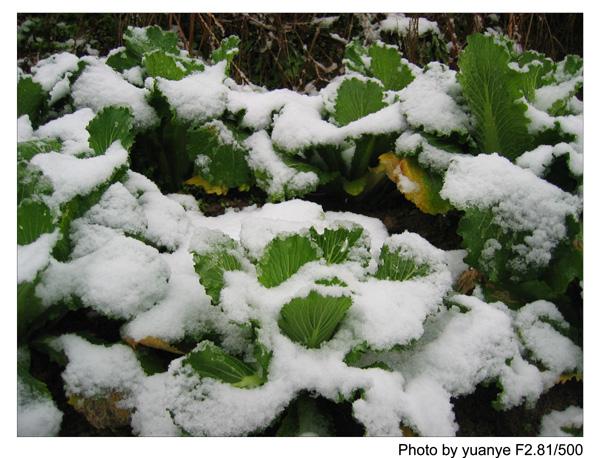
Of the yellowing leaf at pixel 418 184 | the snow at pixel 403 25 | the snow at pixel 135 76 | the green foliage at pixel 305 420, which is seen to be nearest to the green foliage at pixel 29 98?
the snow at pixel 135 76

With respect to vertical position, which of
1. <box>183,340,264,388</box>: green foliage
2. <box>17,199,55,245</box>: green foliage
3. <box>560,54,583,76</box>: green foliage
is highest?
<box>560,54,583,76</box>: green foliage

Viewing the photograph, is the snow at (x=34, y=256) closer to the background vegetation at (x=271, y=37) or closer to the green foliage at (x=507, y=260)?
the green foliage at (x=507, y=260)

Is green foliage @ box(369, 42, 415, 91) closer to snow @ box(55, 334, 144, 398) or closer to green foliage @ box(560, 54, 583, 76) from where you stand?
green foliage @ box(560, 54, 583, 76)

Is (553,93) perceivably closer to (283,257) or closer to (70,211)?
(283,257)

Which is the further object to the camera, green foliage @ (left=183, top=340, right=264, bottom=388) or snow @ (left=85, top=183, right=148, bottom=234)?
snow @ (left=85, top=183, right=148, bottom=234)

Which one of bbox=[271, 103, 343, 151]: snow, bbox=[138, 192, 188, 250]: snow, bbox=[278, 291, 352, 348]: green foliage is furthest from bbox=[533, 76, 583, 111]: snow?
bbox=[138, 192, 188, 250]: snow

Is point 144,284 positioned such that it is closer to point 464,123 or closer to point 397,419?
point 397,419

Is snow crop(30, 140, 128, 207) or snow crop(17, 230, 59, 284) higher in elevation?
snow crop(30, 140, 128, 207)

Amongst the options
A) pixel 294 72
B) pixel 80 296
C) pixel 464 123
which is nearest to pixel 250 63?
pixel 294 72
